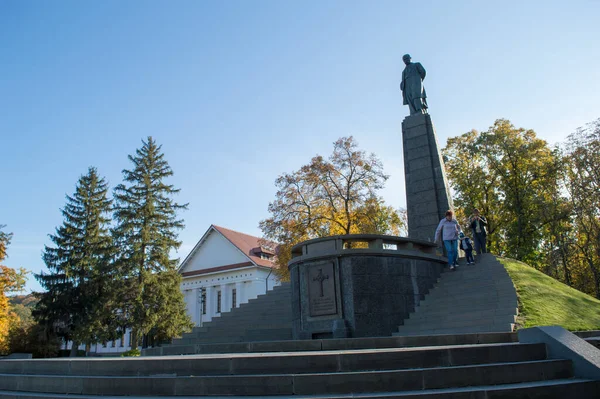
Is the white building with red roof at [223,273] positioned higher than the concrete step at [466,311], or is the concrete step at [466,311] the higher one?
the white building with red roof at [223,273]

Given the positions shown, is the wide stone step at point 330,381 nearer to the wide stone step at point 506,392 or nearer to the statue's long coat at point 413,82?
the wide stone step at point 506,392

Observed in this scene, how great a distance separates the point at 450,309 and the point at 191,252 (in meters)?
42.1

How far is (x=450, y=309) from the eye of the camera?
11.2m

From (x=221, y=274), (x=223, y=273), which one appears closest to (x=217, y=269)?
(x=221, y=274)

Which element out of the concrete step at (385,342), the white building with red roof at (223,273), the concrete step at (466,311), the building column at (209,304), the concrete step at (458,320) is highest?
the white building with red roof at (223,273)

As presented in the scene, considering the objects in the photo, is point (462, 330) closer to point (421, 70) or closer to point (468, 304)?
point (468, 304)

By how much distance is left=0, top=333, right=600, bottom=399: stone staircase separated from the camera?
5.04 metres

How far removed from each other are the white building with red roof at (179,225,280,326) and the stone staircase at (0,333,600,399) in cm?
3751

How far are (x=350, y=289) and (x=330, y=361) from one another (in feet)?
17.7

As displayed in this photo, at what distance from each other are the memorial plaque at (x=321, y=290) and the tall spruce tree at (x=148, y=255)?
72.4 ft

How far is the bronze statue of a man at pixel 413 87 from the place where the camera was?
17953 millimetres

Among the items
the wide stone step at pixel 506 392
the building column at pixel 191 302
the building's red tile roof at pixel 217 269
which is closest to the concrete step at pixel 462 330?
the wide stone step at pixel 506 392

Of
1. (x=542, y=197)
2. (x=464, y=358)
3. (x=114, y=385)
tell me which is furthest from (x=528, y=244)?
(x=114, y=385)

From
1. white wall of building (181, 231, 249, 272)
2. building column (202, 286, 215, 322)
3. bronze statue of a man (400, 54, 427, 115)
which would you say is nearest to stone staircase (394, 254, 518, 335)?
bronze statue of a man (400, 54, 427, 115)
